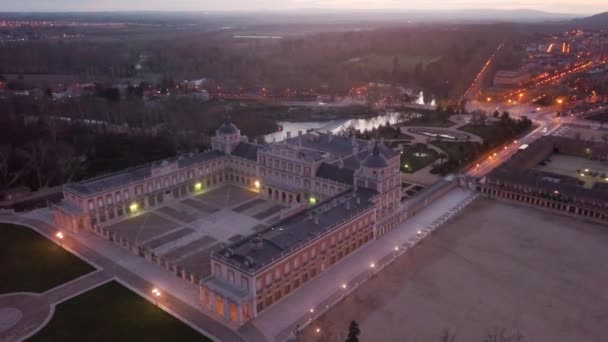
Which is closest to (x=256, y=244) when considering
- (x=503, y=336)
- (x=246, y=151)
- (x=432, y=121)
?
(x=503, y=336)

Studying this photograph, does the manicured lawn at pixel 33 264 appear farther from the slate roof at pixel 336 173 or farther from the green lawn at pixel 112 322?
the slate roof at pixel 336 173

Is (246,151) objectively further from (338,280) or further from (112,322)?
(112,322)

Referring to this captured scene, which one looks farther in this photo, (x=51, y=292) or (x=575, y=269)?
(x=575, y=269)

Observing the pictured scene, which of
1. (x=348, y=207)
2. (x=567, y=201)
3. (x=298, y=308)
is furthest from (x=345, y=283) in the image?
(x=567, y=201)

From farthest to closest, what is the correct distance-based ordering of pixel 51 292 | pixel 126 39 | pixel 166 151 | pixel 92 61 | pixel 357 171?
pixel 126 39
pixel 92 61
pixel 166 151
pixel 357 171
pixel 51 292

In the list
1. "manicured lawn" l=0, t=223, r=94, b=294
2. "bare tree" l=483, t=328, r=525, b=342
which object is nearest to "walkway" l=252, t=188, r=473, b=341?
"bare tree" l=483, t=328, r=525, b=342

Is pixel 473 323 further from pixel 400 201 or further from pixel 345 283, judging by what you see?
pixel 400 201

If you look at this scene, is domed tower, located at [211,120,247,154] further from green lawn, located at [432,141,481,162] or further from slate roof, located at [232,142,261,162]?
green lawn, located at [432,141,481,162]

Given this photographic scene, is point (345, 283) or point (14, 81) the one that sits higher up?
point (14, 81)
